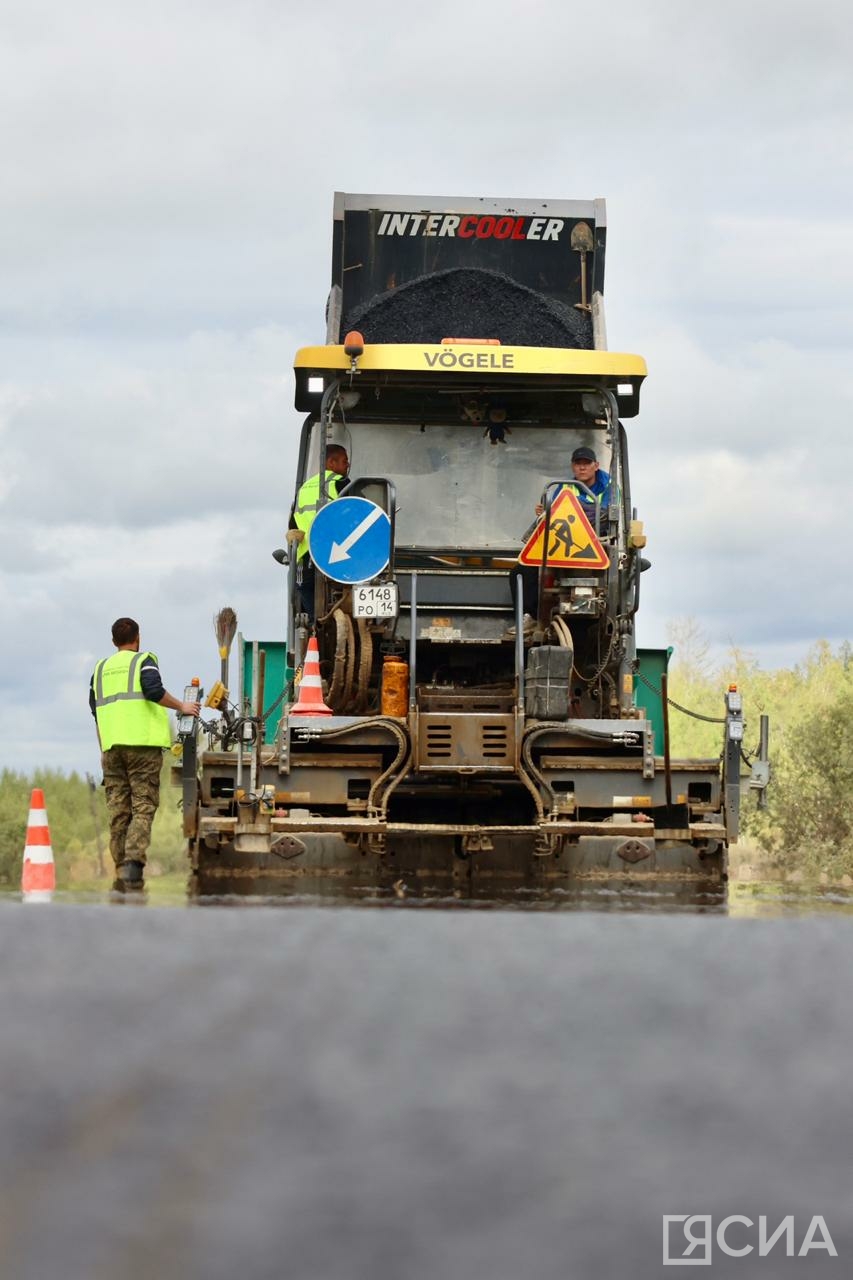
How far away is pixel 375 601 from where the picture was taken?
10.3 m

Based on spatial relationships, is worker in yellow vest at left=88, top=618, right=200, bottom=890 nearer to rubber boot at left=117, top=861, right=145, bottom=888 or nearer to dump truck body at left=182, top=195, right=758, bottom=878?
rubber boot at left=117, top=861, right=145, bottom=888

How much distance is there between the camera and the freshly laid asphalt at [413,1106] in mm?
2922

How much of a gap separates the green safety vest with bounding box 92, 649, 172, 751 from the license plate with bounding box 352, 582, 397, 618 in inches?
51.8

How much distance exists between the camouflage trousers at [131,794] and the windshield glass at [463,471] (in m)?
2.15

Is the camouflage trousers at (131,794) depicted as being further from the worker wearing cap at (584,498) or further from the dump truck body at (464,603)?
the worker wearing cap at (584,498)

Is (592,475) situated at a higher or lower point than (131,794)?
higher

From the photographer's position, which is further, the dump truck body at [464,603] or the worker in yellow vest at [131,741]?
the worker in yellow vest at [131,741]

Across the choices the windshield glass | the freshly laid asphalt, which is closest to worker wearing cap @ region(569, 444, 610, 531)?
the windshield glass

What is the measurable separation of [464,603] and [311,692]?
1.11m

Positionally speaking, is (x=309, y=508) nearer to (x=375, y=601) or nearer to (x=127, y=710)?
(x=375, y=601)

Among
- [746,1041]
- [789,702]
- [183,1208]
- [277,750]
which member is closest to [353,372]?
[277,750]

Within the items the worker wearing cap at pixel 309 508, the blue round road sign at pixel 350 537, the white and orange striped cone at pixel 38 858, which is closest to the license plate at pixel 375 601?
the blue round road sign at pixel 350 537

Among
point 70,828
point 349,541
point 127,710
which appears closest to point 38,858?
point 127,710

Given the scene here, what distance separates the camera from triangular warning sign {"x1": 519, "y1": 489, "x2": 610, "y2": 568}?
10.5 meters
